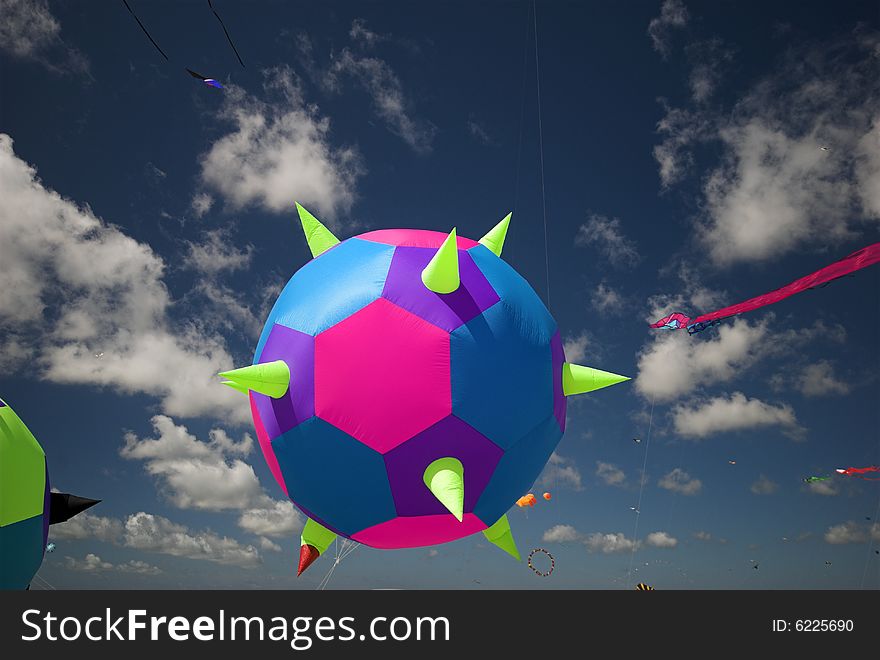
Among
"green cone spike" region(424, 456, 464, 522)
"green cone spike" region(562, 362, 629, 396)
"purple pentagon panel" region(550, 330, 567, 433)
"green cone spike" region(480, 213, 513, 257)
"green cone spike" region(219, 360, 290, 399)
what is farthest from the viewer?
"green cone spike" region(480, 213, 513, 257)

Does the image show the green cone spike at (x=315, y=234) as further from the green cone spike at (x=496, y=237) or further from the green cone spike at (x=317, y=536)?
the green cone spike at (x=317, y=536)

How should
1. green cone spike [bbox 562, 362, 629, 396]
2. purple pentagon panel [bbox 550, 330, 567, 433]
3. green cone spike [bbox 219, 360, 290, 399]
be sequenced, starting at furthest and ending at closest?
green cone spike [bbox 562, 362, 629, 396] → purple pentagon panel [bbox 550, 330, 567, 433] → green cone spike [bbox 219, 360, 290, 399]

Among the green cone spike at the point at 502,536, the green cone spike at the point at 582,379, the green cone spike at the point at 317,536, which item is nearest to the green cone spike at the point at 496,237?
the green cone spike at the point at 582,379

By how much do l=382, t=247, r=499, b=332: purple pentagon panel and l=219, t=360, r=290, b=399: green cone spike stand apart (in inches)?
54.3

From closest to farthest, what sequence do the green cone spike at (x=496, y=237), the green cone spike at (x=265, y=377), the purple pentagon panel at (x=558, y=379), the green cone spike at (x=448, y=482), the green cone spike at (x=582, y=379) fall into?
the green cone spike at (x=448, y=482) < the green cone spike at (x=265, y=377) < the purple pentagon panel at (x=558, y=379) < the green cone spike at (x=582, y=379) < the green cone spike at (x=496, y=237)

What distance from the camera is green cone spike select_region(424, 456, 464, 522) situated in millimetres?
5414

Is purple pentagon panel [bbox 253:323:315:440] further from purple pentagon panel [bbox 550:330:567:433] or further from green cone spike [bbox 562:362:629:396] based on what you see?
green cone spike [bbox 562:362:629:396]

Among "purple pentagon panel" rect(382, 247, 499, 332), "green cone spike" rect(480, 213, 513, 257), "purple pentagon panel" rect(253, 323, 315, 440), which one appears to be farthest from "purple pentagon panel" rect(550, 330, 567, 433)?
"purple pentagon panel" rect(253, 323, 315, 440)

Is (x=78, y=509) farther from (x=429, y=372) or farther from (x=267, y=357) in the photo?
(x=429, y=372)

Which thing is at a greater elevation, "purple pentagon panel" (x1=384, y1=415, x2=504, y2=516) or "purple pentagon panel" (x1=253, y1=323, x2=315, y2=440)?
"purple pentagon panel" (x1=253, y1=323, x2=315, y2=440)

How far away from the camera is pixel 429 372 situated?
5711mm

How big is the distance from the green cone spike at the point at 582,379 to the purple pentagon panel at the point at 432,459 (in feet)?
4.60

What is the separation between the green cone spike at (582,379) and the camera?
686cm
